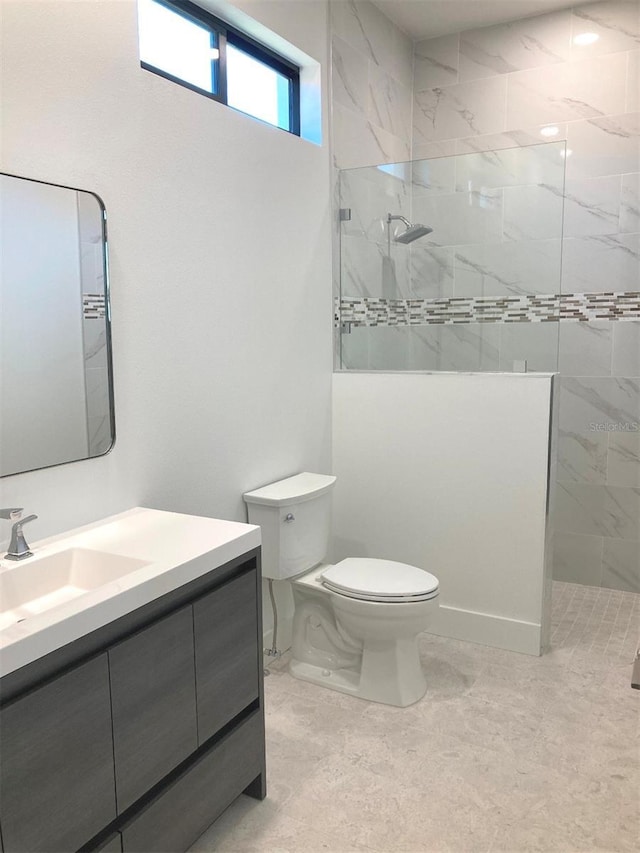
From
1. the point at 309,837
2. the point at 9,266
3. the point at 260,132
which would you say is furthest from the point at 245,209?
the point at 309,837

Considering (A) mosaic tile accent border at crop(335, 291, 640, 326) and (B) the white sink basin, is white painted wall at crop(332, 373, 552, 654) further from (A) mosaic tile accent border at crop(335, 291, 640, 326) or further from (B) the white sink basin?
(B) the white sink basin

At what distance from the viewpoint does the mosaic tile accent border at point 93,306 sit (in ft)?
6.55

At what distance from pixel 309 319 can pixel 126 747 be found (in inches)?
78.6

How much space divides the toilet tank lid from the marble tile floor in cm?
73

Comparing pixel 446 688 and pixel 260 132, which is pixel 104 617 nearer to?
pixel 446 688

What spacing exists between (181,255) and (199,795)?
1633 millimetres

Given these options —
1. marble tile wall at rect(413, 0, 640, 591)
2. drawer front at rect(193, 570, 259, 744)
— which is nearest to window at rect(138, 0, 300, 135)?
marble tile wall at rect(413, 0, 640, 591)

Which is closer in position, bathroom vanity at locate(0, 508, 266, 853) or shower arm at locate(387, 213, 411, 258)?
bathroom vanity at locate(0, 508, 266, 853)

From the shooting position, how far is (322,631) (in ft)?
9.16

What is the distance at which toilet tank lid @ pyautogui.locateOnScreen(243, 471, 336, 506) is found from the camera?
8.72 feet

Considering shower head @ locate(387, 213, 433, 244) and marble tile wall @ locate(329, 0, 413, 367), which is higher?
marble tile wall @ locate(329, 0, 413, 367)

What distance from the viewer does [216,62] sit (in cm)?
264

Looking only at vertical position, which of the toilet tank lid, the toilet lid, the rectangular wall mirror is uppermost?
the rectangular wall mirror

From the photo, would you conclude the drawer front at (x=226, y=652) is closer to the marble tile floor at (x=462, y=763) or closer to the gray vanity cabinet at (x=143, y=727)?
the gray vanity cabinet at (x=143, y=727)
